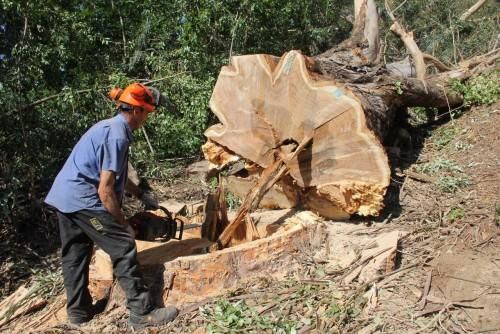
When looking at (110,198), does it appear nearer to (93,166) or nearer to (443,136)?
(93,166)

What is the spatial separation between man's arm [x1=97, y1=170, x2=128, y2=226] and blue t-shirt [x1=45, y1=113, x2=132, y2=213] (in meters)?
0.04

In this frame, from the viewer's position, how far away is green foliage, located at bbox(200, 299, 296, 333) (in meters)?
3.02

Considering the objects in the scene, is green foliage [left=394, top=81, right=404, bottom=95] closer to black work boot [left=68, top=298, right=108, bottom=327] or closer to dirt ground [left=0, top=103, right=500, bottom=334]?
dirt ground [left=0, top=103, right=500, bottom=334]

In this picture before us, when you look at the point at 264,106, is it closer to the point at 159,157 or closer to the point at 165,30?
the point at 159,157

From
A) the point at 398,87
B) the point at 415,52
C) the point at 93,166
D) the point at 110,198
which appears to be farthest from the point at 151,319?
the point at 415,52

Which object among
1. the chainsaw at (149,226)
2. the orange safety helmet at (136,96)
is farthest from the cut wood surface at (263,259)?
the orange safety helmet at (136,96)

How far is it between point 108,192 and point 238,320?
1.10 metres

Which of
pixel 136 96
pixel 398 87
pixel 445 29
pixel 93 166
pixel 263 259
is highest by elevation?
pixel 445 29

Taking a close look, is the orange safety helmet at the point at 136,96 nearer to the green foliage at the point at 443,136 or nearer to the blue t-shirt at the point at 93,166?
the blue t-shirt at the point at 93,166

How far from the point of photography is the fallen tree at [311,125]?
3.76 metres

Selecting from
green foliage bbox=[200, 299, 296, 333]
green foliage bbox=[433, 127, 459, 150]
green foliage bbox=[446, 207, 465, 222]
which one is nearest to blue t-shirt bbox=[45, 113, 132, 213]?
green foliage bbox=[200, 299, 296, 333]

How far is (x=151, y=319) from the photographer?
3.20m

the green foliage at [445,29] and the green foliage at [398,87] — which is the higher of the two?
the green foliage at [445,29]

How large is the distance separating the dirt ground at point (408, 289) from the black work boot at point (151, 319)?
0.05 meters
